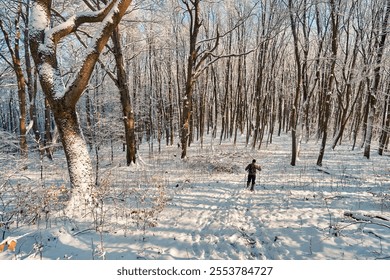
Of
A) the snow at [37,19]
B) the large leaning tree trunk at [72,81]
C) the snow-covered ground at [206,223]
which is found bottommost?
the snow-covered ground at [206,223]

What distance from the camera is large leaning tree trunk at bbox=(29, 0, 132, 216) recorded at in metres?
4.59

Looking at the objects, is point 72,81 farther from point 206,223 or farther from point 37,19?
point 206,223

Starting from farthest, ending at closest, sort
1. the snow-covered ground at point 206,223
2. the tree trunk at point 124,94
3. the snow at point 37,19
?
the tree trunk at point 124,94
the snow at point 37,19
the snow-covered ground at point 206,223

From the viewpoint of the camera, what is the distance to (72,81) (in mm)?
4594

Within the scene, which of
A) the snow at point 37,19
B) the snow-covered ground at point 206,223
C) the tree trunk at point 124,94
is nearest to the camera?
the snow-covered ground at point 206,223

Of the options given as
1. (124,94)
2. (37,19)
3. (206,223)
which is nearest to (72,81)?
(37,19)

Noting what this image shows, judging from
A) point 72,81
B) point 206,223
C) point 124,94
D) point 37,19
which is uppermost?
point 37,19

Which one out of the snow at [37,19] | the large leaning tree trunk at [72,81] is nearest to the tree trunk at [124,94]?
the large leaning tree trunk at [72,81]

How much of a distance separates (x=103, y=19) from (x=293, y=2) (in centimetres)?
1144

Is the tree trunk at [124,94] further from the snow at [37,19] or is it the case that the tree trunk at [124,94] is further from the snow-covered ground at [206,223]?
the snow at [37,19]

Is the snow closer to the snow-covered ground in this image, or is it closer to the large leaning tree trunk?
the large leaning tree trunk

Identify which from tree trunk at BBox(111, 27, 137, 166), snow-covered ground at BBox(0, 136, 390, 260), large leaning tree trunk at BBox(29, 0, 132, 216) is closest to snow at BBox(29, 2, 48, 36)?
large leaning tree trunk at BBox(29, 0, 132, 216)

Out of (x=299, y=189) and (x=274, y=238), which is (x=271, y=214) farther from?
(x=299, y=189)

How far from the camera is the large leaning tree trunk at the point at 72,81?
4.59 m
